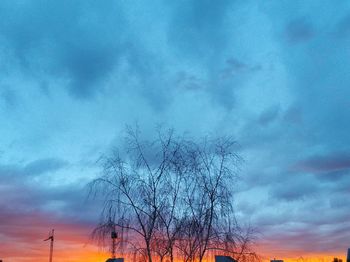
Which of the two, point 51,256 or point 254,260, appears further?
point 51,256

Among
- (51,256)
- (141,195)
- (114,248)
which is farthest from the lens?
(51,256)

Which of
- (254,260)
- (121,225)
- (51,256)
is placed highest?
(51,256)

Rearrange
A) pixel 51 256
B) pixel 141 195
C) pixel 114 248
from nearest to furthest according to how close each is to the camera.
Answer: pixel 114 248 < pixel 141 195 < pixel 51 256

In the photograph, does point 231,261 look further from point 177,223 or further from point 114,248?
point 114,248

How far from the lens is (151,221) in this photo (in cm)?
2180

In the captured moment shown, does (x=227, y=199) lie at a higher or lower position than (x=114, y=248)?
higher

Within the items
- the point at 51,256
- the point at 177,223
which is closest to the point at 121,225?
the point at 177,223

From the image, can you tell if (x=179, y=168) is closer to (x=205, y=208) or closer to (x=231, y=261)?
(x=205, y=208)

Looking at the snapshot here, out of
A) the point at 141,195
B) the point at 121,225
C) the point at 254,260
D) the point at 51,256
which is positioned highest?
the point at 51,256

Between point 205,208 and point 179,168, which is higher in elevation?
point 179,168

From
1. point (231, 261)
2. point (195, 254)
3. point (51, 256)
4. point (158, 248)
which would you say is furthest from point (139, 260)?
point (51, 256)

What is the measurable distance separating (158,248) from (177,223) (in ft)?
4.34

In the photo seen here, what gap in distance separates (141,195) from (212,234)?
3.49 m

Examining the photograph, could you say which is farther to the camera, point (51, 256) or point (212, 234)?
point (51, 256)
